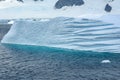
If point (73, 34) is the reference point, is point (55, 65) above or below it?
below

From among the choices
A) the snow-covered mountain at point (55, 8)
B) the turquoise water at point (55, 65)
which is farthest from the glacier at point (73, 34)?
the snow-covered mountain at point (55, 8)

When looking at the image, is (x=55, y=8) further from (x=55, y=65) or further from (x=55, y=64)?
(x=55, y=65)

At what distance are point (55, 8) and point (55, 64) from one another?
61048 millimetres

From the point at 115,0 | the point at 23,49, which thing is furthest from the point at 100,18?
the point at 115,0

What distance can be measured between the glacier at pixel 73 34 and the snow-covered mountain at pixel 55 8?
44.5m

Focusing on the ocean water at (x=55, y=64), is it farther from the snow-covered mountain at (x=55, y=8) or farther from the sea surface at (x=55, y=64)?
the snow-covered mountain at (x=55, y=8)

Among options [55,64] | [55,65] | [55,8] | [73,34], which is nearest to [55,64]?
[55,64]

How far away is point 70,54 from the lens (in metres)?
29.7

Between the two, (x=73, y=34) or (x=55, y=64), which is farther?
(x=73, y=34)

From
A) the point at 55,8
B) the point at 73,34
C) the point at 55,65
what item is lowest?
the point at 55,65

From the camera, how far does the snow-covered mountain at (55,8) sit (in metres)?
79.2

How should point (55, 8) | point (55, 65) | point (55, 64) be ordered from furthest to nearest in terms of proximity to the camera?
point (55, 8) < point (55, 64) < point (55, 65)

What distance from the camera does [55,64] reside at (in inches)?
1038

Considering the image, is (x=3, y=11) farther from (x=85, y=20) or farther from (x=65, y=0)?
(x=85, y=20)
